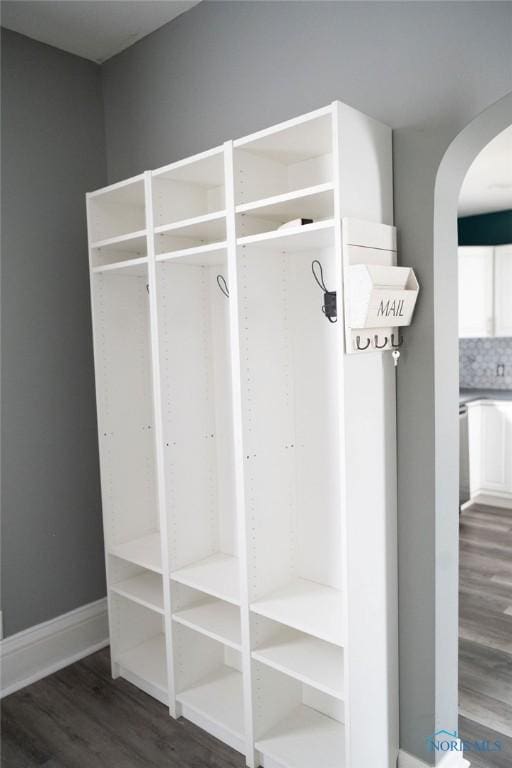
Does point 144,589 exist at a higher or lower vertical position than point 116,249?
lower

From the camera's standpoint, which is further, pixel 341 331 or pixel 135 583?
pixel 135 583

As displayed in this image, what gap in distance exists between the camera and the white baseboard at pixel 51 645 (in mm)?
2730

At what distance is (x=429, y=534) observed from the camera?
6.42ft

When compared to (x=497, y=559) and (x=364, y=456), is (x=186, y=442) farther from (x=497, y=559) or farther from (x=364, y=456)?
(x=497, y=559)

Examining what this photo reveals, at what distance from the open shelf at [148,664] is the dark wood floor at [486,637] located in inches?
49.5

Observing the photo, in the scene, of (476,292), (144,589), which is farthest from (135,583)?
(476,292)

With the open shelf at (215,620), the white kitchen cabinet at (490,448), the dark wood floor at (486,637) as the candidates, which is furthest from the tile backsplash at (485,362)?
the open shelf at (215,620)

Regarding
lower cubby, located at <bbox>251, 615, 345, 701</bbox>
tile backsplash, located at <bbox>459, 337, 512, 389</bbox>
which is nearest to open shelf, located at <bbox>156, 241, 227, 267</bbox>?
lower cubby, located at <bbox>251, 615, 345, 701</bbox>

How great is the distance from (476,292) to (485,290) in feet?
0.33

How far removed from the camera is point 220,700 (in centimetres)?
243

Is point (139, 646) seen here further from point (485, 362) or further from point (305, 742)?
point (485, 362)

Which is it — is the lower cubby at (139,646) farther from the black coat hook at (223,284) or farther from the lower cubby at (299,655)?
the black coat hook at (223,284)

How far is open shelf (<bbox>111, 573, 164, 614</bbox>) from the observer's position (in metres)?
2.60

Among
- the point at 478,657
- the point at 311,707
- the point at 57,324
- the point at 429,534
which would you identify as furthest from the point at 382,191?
the point at 478,657
